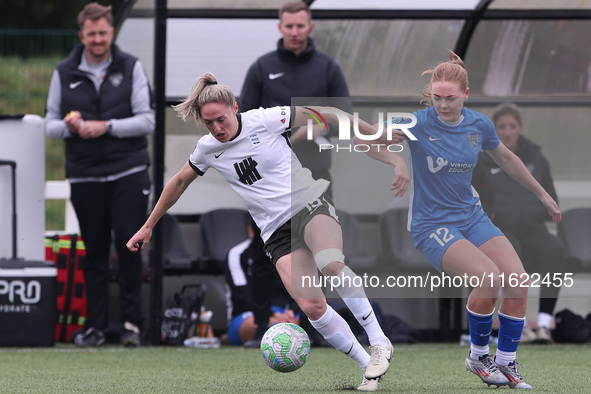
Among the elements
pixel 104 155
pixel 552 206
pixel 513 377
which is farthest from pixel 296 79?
pixel 513 377

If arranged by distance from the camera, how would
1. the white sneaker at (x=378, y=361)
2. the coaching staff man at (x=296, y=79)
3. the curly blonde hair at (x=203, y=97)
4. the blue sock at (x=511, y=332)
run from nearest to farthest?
the white sneaker at (x=378, y=361), the curly blonde hair at (x=203, y=97), the blue sock at (x=511, y=332), the coaching staff man at (x=296, y=79)

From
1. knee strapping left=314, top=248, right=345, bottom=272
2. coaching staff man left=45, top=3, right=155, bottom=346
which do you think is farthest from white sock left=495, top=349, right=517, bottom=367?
coaching staff man left=45, top=3, right=155, bottom=346

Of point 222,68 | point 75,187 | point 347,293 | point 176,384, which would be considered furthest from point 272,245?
point 222,68

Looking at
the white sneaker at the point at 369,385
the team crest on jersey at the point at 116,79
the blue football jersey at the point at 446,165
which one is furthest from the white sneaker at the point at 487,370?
the team crest on jersey at the point at 116,79

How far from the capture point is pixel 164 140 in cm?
950

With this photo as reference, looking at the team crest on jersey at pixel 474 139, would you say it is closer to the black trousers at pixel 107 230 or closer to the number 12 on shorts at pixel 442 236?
the number 12 on shorts at pixel 442 236

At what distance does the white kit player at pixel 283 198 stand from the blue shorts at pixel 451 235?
0.46 metres

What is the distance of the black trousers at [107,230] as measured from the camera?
8984 millimetres

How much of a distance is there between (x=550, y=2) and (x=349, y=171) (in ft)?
7.91

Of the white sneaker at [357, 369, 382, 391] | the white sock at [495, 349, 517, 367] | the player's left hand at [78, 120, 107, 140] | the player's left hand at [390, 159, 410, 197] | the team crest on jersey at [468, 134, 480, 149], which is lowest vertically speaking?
the white sneaker at [357, 369, 382, 391]

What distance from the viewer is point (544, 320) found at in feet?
30.8

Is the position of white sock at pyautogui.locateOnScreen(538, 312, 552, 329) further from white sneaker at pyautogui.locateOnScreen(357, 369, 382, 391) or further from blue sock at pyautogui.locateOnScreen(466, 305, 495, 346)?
white sneaker at pyautogui.locateOnScreen(357, 369, 382, 391)

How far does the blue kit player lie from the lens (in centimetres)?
644

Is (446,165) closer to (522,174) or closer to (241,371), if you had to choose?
(522,174)
